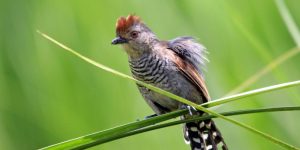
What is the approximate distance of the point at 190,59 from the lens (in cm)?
402

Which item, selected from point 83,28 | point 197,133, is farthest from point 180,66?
point 83,28

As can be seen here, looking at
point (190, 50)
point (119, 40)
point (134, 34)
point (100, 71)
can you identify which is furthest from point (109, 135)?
point (100, 71)

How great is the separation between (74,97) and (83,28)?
18.9 inches

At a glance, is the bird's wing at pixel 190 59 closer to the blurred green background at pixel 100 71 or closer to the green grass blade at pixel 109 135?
the blurred green background at pixel 100 71

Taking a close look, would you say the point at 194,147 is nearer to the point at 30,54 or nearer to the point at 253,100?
the point at 253,100

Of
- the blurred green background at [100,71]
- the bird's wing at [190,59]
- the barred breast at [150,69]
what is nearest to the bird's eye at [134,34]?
the barred breast at [150,69]

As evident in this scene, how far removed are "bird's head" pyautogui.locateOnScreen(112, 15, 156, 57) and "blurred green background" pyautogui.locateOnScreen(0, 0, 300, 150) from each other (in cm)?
35

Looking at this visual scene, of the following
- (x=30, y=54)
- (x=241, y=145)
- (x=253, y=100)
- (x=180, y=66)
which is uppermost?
(x=30, y=54)

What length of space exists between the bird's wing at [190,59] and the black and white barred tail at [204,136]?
192mm

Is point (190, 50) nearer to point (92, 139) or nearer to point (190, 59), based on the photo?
point (190, 59)

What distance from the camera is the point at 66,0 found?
14.0 feet

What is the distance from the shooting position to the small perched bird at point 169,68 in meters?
3.77

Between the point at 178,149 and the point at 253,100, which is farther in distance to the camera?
the point at 178,149

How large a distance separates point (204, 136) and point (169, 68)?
543mm
